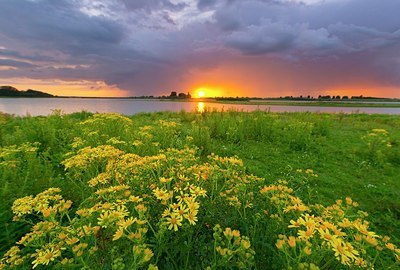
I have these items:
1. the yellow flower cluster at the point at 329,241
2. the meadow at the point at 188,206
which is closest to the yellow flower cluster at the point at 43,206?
the meadow at the point at 188,206

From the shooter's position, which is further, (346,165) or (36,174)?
(346,165)

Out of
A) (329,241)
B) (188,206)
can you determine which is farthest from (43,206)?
(329,241)

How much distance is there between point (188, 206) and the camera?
1.54m

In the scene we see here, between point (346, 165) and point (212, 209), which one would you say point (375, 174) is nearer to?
point (346, 165)

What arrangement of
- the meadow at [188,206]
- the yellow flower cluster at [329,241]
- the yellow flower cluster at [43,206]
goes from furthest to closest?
the yellow flower cluster at [43,206] → the meadow at [188,206] → the yellow flower cluster at [329,241]

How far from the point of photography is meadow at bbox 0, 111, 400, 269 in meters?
1.41

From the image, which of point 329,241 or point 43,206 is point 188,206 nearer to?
point 329,241

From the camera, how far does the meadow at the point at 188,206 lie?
1.41m

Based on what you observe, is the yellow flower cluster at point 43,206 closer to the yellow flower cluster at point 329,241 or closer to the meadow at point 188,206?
the meadow at point 188,206

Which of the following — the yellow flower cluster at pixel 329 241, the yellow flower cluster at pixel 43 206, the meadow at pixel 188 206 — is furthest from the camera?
the yellow flower cluster at pixel 43 206

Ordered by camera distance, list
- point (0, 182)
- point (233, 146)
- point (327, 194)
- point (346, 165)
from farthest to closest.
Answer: point (233, 146) < point (346, 165) < point (327, 194) < point (0, 182)

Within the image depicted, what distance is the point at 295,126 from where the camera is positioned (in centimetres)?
869

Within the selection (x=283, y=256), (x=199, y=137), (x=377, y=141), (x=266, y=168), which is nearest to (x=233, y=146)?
(x=199, y=137)

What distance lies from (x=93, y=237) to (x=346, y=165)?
690cm
